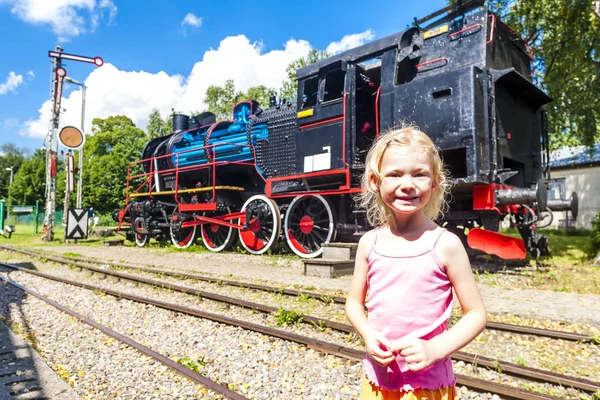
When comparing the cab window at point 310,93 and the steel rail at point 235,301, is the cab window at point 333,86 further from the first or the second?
the steel rail at point 235,301

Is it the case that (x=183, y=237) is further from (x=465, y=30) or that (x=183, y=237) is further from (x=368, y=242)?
(x=368, y=242)

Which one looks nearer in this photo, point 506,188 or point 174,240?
point 506,188

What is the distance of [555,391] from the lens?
2.83 meters

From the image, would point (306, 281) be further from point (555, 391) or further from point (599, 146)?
point (599, 146)

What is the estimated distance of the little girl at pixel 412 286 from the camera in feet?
4.18

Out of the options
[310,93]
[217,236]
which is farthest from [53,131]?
[310,93]

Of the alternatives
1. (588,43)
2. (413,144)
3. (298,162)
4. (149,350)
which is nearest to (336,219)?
(298,162)

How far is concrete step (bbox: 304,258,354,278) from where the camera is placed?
283 inches

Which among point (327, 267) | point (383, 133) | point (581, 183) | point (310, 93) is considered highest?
point (310, 93)

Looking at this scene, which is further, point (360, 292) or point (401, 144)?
point (360, 292)

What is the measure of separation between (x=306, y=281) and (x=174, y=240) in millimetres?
7656

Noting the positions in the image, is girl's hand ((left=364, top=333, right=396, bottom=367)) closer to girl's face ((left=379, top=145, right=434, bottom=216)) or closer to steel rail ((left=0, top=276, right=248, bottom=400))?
girl's face ((left=379, top=145, right=434, bottom=216))

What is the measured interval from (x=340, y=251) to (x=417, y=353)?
22.2 feet

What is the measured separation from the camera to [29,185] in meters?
56.1
